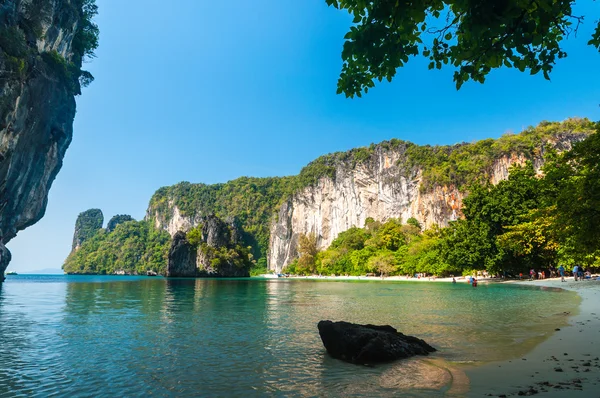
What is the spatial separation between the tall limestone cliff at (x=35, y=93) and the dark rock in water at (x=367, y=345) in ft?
123

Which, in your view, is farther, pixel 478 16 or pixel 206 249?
pixel 206 249

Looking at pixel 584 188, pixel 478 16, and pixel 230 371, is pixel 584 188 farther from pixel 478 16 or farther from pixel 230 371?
pixel 230 371

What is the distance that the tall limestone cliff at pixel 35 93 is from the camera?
33.1 meters

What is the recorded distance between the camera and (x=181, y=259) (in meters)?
114

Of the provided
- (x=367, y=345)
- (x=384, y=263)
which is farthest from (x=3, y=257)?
(x=384, y=263)

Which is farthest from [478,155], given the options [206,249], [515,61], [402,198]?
[515,61]

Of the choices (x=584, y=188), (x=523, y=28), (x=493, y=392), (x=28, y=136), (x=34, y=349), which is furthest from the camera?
(x=28, y=136)

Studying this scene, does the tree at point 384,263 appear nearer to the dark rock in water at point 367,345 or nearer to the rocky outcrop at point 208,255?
the rocky outcrop at point 208,255

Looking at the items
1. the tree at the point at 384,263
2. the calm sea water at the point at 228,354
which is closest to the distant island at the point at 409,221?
the tree at the point at 384,263

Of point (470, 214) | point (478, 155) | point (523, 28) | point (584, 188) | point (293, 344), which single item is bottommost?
point (293, 344)

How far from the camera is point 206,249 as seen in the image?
115m

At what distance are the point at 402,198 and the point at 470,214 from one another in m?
64.3

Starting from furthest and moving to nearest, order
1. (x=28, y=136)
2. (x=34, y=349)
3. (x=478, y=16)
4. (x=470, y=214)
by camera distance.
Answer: (x=470, y=214) → (x=28, y=136) → (x=34, y=349) → (x=478, y=16)

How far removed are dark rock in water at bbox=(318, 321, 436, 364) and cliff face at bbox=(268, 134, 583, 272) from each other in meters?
81.6
